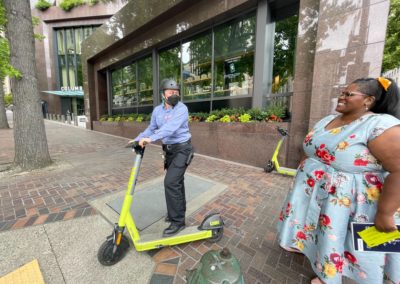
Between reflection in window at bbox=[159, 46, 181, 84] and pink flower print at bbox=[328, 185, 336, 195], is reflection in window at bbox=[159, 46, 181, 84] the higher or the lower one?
the higher one

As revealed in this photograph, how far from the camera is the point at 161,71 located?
9.30m

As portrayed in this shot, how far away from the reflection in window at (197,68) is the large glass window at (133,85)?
2539 millimetres

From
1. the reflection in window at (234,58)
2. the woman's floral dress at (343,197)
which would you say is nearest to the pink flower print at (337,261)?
the woman's floral dress at (343,197)

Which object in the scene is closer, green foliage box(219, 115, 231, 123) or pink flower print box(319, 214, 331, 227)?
pink flower print box(319, 214, 331, 227)

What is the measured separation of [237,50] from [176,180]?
572 cm

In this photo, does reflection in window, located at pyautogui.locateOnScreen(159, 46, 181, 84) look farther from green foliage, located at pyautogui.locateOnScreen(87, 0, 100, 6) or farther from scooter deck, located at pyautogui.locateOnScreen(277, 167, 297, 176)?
green foliage, located at pyautogui.locateOnScreen(87, 0, 100, 6)

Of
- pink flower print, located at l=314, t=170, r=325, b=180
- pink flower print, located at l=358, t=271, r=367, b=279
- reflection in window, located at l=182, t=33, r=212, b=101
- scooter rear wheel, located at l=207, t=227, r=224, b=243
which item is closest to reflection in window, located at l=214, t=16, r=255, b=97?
reflection in window, located at l=182, t=33, r=212, b=101

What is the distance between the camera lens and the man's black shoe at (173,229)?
2.23 m

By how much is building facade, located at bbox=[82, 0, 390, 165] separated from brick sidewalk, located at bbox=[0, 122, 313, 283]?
2.02 m

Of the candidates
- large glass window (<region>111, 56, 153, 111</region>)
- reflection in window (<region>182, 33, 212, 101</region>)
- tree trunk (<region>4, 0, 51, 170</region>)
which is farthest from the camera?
large glass window (<region>111, 56, 153, 111</region>)

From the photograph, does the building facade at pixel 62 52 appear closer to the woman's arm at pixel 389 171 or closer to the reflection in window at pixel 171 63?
the reflection in window at pixel 171 63

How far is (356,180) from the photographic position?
138cm

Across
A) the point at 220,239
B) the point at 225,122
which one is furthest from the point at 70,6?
the point at 220,239

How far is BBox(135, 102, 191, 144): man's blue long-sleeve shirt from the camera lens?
208 cm
